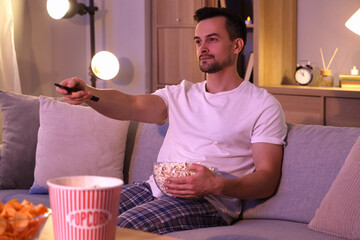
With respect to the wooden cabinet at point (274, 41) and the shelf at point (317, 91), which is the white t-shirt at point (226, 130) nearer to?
the shelf at point (317, 91)

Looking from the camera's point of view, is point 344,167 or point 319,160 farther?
point 319,160

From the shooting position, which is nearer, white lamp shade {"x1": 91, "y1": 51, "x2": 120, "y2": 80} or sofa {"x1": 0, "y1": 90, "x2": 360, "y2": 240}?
sofa {"x1": 0, "y1": 90, "x2": 360, "y2": 240}

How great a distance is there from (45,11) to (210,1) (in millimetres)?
1344

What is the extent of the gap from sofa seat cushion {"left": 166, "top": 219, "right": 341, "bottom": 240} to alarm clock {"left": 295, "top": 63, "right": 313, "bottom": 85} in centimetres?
212

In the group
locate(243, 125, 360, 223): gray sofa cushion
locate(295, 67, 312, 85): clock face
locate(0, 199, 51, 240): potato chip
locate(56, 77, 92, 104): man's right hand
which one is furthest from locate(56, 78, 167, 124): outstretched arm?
locate(295, 67, 312, 85): clock face

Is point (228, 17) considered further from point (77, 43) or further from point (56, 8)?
point (77, 43)


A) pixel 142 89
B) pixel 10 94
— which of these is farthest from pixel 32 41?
pixel 10 94

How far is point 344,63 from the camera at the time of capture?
395cm

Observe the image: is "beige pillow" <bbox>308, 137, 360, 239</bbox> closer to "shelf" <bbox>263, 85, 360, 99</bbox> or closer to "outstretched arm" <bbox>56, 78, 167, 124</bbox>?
"outstretched arm" <bbox>56, 78, 167, 124</bbox>

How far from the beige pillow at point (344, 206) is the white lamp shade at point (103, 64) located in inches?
109

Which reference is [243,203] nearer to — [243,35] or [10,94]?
[243,35]

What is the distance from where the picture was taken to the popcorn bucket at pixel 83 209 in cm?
83

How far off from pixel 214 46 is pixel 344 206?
2.78ft

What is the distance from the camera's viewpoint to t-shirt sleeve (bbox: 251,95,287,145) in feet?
6.57
